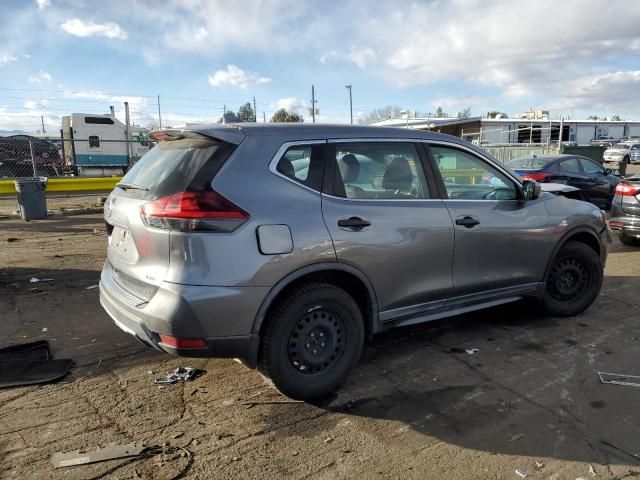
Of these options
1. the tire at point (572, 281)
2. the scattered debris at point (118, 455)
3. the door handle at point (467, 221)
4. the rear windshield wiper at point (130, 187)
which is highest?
the rear windshield wiper at point (130, 187)

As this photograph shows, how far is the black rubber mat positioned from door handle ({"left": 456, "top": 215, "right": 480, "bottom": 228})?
330 cm

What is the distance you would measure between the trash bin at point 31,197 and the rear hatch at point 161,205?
363 inches

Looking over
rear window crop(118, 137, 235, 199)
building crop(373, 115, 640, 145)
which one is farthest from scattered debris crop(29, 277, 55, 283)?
building crop(373, 115, 640, 145)

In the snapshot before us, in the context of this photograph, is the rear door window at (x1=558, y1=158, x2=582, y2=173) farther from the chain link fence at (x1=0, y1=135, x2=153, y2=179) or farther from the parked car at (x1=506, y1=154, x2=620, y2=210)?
the chain link fence at (x1=0, y1=135, x2=153, y2=179)

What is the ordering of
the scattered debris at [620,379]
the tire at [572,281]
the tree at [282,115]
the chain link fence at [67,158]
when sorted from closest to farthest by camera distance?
the scattered debris at [620,379], the tire at [572,281], the chain link fence at [67,158], the tree at [282,115]

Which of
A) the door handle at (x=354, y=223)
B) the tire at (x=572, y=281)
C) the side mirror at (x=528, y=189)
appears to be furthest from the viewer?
the tire at (x=572, y=281)

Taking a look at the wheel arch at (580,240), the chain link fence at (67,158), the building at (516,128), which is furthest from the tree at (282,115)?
the wheel arch at (580,240)

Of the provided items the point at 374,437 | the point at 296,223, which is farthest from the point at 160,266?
the point at 374,437

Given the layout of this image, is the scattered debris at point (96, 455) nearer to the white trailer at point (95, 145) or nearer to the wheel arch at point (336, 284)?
the wheel arch at point (336, 284)

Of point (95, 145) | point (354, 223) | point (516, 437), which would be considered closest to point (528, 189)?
point (354, 223)

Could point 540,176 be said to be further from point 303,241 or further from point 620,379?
point 303,241

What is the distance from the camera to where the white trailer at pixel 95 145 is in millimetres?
24078

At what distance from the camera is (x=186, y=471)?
8.82 ft

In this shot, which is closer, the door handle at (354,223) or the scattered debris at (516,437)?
the scattered debris at (516,437)
